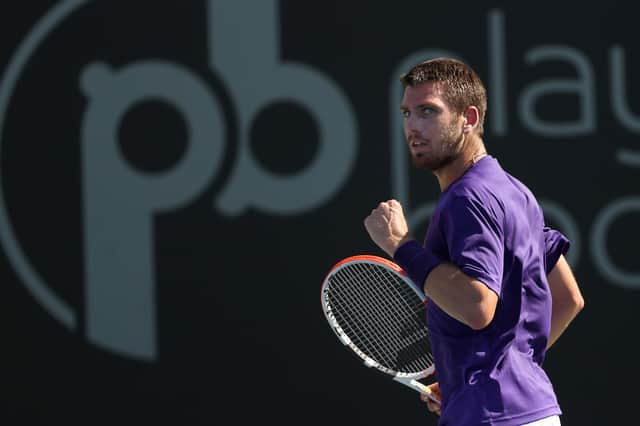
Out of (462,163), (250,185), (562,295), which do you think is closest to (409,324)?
(562,295)

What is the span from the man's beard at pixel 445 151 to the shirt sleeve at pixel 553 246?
0.33m

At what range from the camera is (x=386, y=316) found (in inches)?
107

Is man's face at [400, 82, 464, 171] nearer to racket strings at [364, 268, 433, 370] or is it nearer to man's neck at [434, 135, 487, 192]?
man's neck at [434, 135, 487, 192]

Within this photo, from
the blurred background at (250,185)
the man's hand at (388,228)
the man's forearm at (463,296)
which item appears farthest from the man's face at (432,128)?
the blurred background at (250,185)

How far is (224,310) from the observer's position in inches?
190

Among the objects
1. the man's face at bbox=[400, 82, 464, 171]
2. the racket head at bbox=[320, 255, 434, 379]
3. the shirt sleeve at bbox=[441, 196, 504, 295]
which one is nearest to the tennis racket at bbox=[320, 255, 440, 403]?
the racket head at bbox=[320, 255, 434, 379]

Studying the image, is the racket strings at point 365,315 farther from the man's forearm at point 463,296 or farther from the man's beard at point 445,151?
the man's forearm at point 463,296

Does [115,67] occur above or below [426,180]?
above

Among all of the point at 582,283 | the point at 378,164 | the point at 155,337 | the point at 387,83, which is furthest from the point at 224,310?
the point at 582,283

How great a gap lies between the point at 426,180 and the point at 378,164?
0.22 metres

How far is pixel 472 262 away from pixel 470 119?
0.40 meters

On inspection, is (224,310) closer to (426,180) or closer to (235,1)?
(426,180)

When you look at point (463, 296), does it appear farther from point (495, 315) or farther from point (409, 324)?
point (409, 324)

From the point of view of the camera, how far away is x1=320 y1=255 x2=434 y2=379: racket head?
2686 mm
